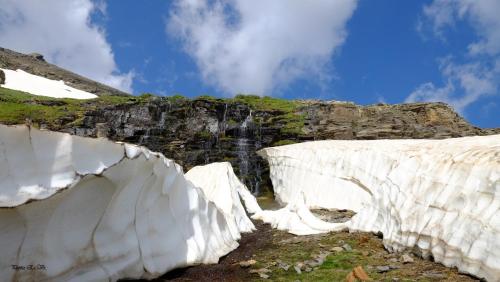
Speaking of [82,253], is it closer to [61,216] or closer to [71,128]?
[61,216]

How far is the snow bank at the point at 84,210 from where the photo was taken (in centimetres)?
992

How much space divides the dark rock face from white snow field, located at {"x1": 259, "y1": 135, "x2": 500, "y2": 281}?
22.3 m

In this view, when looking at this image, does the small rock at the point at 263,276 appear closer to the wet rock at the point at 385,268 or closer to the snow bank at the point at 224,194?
the wet rock at the point at 385,268

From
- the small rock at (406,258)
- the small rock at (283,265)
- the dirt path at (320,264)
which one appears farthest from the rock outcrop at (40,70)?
the small rock at (406,258)

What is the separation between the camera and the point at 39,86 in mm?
98688

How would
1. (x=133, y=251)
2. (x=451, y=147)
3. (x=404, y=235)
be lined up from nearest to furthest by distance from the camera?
(x=133, y=251) < (x=404, y=235) < (x=451, y=147)

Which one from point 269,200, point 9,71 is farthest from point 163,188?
point 9,71

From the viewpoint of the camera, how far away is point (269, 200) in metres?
44.1

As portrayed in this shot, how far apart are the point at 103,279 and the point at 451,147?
1235 cm

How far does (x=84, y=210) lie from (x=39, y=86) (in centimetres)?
9665

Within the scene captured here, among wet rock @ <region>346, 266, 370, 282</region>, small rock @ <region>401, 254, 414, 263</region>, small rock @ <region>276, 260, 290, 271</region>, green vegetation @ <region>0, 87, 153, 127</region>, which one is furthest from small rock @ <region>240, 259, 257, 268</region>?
green vegetation @ <region>0, 87, 153, 127</region>

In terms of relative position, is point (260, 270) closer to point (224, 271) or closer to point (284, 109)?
point (224, 271)

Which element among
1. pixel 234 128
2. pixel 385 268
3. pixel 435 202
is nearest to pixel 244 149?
pixel 234 128

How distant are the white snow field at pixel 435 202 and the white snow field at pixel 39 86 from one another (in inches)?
3173
